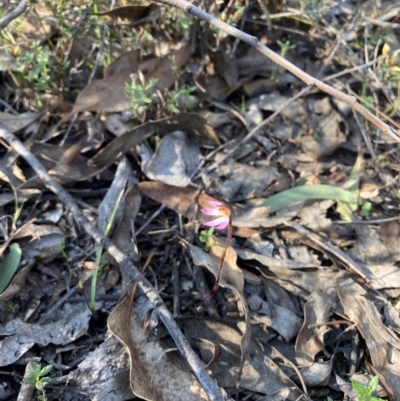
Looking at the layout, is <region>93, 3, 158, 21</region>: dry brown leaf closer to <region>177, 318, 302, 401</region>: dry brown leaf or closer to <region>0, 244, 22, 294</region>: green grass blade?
<region>0, 244, 22, 294</region>: green grass blade

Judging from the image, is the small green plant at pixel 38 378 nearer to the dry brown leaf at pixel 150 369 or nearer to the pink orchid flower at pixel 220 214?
the dry brown leaf at pixel 150 369

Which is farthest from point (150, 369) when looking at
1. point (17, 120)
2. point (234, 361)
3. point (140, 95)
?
point (17, 120)

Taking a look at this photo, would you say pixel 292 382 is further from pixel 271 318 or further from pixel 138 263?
pixel 138 263

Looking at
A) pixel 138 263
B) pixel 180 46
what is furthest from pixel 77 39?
pixel 138 263

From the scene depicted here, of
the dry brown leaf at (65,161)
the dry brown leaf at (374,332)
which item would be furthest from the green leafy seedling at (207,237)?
the dry brown leaf at (65,161)

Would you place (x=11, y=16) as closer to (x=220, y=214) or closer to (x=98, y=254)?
(x=98, y=254)

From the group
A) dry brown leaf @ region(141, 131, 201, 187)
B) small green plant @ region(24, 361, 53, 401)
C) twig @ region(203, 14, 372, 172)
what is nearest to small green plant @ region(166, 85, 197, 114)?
dry brown leaf @ region(141, 131, 201, 187)
